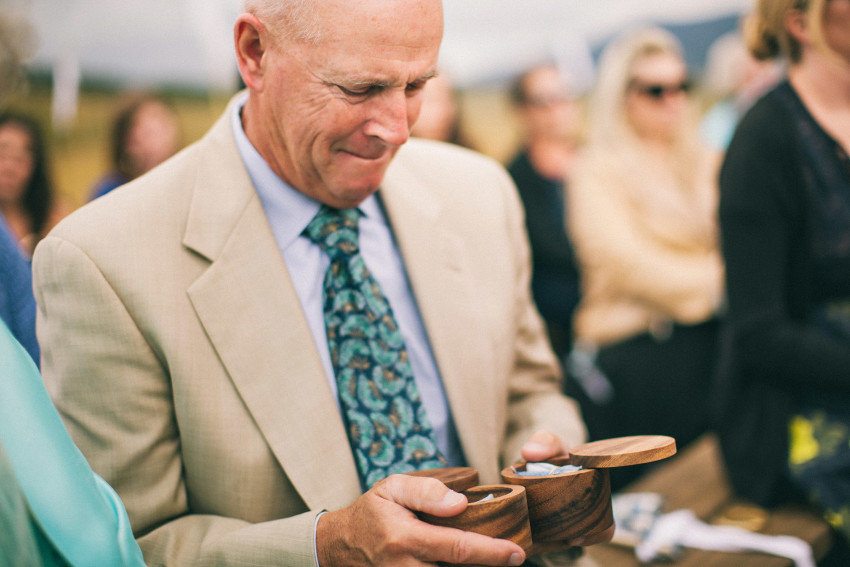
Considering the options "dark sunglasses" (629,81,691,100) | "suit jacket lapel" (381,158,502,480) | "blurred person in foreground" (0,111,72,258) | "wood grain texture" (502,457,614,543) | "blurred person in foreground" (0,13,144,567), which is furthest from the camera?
"dark sunglasses" (629,81,691,100)

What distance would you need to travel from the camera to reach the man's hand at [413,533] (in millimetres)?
1158

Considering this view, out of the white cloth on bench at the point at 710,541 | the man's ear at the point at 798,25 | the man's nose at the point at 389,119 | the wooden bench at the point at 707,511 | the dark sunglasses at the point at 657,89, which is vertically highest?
the dark sunglasses at the point at 657,89

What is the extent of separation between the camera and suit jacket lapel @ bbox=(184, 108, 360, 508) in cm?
144

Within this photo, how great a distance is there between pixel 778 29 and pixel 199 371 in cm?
187

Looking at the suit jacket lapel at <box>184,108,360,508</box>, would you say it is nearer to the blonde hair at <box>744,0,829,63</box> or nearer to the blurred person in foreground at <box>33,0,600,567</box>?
the blurred person in foreground at <box>33,0,600,567</box>

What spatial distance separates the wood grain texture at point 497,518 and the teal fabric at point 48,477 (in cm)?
52

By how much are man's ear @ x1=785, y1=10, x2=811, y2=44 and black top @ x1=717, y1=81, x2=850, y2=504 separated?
138 mm

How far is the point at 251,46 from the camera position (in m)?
1.48

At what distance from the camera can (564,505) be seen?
4.17 ft

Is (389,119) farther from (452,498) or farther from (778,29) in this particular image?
(778,29)

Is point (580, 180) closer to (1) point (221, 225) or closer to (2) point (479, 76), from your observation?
(2) point (479, 76)

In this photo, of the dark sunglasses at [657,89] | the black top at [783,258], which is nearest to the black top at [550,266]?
the dark sunglasses at [657,89]

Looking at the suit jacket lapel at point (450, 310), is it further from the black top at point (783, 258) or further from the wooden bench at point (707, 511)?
the black top at point (783, 258)

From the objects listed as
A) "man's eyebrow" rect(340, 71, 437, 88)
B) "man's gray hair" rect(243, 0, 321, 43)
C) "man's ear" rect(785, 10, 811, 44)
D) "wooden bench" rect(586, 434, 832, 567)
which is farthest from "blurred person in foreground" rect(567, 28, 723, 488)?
"man's gray hair" rect(243, 0, 321, 43)
